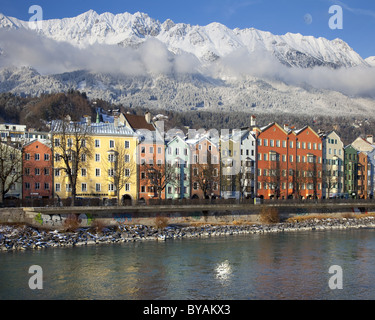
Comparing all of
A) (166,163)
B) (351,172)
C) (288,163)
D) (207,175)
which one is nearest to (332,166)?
(351,172)

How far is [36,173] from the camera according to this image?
7462 cm

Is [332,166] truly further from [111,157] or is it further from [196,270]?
[196,270]

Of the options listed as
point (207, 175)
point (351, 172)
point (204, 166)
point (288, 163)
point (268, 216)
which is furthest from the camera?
point (351, 172)

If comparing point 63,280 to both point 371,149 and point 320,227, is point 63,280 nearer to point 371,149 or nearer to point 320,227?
point 320,227

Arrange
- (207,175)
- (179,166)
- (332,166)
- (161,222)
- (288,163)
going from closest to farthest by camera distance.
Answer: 1. (161,222)
2. (207,175)
3. (179,166)
4. (288,163)
5. (332,166)

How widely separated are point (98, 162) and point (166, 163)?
11679mm

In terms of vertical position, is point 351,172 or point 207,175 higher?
point 207,175

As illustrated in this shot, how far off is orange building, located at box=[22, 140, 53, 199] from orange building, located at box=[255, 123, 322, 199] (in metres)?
38.3

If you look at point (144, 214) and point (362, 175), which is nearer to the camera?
point (144, 214)

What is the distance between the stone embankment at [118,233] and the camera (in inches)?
1941

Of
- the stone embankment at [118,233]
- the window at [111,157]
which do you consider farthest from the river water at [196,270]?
the window at [111,157]

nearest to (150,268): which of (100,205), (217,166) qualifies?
(100,205)

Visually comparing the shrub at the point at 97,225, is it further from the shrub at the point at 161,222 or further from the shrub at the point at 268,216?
the shrub at the point at 268,216
